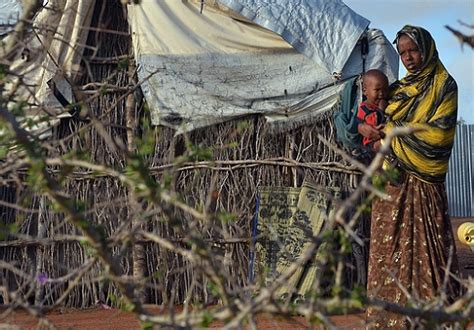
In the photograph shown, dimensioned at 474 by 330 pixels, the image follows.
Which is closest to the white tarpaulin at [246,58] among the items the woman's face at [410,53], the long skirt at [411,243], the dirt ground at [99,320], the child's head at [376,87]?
the dirt ground at [99,320]

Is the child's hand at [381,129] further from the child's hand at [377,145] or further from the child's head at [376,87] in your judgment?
the child's head at [376,87]

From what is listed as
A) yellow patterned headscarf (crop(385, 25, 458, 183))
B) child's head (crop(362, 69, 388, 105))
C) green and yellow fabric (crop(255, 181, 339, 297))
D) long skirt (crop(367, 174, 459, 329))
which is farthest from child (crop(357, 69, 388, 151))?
green and yellow fabric (crop(255, 181, 339, 297))

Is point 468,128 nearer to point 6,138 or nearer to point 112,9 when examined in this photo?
point 112,9

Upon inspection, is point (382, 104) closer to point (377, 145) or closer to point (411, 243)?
point (377, 145)

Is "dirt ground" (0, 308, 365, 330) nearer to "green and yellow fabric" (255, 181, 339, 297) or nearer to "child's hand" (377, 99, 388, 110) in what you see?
"green and yellow fabric" (255, 181, 339, 297)

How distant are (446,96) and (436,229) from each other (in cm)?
78

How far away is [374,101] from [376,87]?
91mm

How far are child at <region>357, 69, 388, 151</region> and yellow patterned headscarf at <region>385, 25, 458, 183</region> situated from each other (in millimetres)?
123

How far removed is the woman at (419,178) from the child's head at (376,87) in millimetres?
82

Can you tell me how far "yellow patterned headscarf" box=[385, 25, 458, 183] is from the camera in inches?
207

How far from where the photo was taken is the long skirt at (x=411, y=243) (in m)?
5.29

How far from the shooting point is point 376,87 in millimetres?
5461

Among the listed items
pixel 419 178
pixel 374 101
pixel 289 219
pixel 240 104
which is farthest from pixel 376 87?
pixel 289 219

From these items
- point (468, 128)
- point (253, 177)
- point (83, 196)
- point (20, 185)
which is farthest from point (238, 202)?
point (468, 128)
